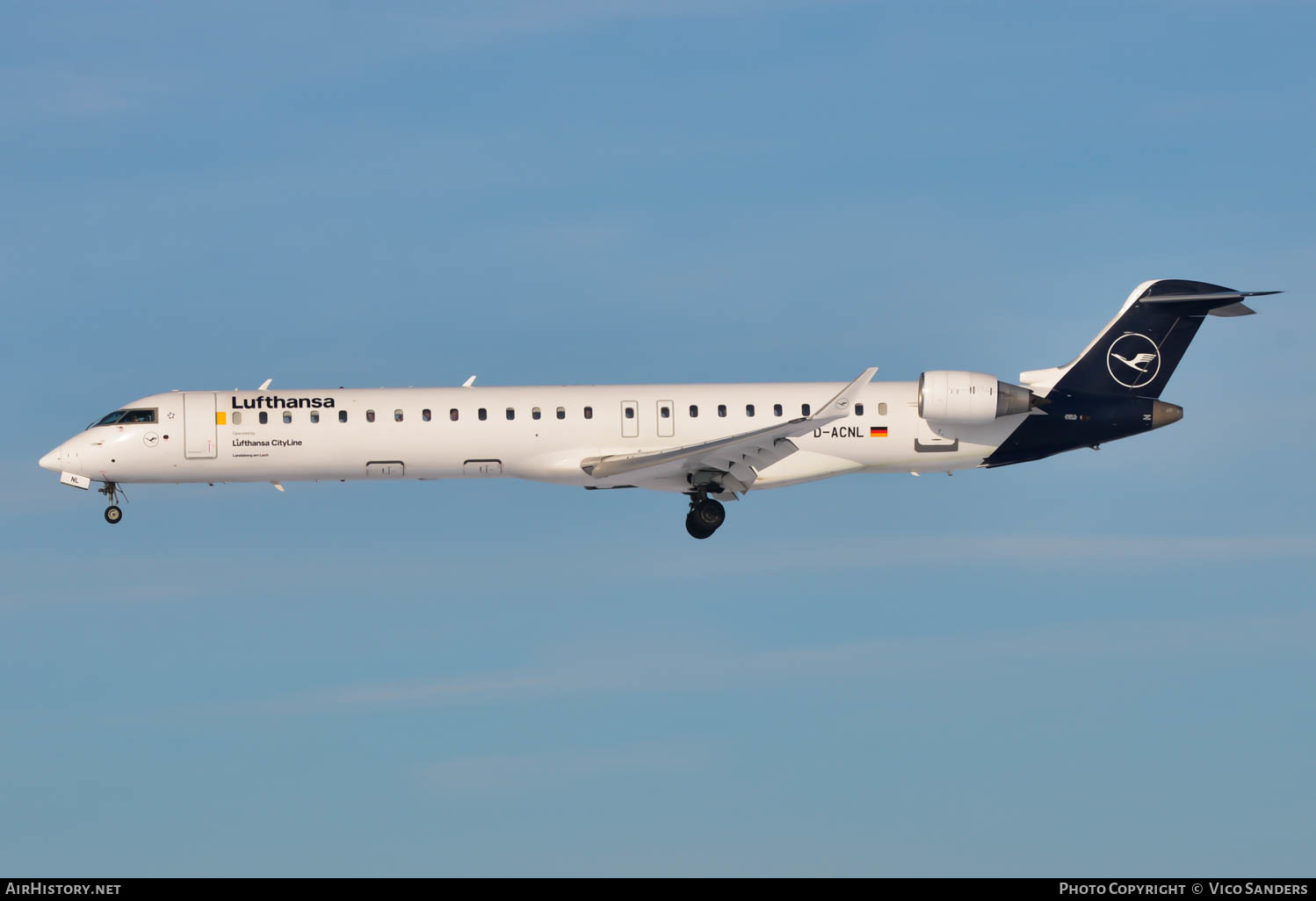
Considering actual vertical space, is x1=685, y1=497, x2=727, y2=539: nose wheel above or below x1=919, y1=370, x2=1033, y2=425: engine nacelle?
below

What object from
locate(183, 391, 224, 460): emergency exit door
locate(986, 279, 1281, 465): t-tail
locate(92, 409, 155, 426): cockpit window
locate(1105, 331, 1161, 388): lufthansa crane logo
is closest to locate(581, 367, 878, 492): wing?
locate(986, 279, 1281, 465): t-tail

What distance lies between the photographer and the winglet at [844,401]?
28875 mm

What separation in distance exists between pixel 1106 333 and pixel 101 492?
926 inches

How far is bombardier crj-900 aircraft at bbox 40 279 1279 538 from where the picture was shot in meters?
31.8

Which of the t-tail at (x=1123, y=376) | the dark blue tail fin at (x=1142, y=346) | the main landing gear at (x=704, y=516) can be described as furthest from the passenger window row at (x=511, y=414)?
the dark blue tail fin at (x=1142, y=346)

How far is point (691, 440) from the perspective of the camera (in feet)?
105

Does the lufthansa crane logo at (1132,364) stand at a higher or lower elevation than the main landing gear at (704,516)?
higher

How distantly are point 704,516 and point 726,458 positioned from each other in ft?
5.24

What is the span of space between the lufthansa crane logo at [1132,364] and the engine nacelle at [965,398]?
2898 millimetres

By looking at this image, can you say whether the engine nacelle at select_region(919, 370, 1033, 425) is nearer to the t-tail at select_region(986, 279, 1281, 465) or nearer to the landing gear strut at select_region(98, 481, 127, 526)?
the t-tail at select_region(986, 279, 1281, 465)

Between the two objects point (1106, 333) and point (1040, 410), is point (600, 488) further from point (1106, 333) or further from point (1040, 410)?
point (1106, 333)

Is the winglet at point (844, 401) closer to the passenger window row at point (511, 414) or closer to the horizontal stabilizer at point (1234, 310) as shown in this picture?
the passenger window row at point (511, 414)

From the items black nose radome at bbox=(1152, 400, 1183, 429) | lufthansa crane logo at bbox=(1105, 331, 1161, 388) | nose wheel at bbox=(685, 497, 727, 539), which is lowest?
nose wheel at bbox=(685, 497, 727, 539)

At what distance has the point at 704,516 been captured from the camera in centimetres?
3170
